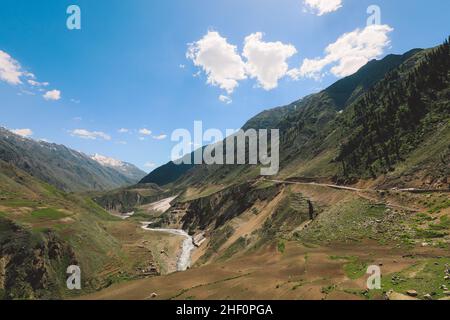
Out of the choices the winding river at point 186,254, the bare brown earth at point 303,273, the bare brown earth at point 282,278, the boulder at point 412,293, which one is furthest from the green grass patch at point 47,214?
the boulder at point 412,293

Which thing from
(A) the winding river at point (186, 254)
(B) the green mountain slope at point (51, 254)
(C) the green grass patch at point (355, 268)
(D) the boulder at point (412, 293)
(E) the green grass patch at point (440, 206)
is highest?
(E) the green grass patch at point (440, 206)

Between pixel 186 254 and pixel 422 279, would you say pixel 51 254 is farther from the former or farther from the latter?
pixel 422 279

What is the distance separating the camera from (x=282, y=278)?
35281 millimetres

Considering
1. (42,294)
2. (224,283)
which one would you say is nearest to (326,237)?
(224,283)

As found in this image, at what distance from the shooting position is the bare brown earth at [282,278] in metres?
29.3

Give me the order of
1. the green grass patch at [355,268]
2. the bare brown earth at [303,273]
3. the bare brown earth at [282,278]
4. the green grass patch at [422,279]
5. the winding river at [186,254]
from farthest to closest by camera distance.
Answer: the winding river at [186,254]
the green grass patch at [355,268]
the bare brown earth at [282,278]
the bare brown earth at [303,273]
the green grass patch at [422,279]

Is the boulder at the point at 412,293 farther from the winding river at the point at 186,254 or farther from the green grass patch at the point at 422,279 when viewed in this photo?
the winding river at the point at 186,254

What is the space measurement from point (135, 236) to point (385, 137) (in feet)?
291

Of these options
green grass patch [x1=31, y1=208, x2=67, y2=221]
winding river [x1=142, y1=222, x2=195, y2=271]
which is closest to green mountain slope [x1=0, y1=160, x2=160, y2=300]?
green grass patch [x1=31, y1=208, x2=67, y2=221]

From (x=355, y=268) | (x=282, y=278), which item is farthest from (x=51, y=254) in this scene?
(x=355, y=268)

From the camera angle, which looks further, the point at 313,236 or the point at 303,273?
the point at 313,236

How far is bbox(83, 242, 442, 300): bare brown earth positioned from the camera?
2933cm

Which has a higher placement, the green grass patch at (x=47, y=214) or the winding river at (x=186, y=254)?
the green grass patch at (x=47, y=214)
